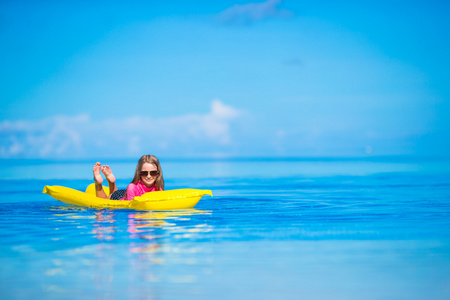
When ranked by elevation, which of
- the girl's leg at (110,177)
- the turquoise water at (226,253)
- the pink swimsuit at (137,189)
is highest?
the girl's leg at (110,177)

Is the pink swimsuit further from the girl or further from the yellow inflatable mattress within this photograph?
the yellow inflatable mattress

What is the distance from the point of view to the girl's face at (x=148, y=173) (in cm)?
802

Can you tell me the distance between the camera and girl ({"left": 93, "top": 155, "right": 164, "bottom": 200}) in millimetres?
7957

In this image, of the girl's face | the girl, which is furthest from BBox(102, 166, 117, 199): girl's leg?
the girl's face

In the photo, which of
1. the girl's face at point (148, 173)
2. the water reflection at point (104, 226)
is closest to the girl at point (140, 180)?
the girl's face at point (148, 173)

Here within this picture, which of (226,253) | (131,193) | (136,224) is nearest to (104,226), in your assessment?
(136,224)

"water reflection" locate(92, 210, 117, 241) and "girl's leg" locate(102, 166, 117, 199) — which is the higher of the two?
"girl's leg" locate(102, 166, 117, 199)

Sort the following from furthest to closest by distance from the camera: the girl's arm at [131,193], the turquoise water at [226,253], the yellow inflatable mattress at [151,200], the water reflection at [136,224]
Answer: the girl's arm at [131,193]
the yellow inflatable mattress at [151,200]
the water reflection at [136,224]
the turquoise water at [226,253]

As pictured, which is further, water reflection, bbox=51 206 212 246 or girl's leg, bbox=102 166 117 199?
girl's leg, bbox=102 166 117 199

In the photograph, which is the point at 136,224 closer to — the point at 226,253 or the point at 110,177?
the point at 110,177

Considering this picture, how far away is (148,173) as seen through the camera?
26.3ft

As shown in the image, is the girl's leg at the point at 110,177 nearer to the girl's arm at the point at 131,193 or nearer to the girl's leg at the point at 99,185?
the girl's leg at the point at 99,185

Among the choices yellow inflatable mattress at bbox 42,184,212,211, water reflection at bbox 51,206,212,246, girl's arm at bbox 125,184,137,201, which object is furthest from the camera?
girl's arm at bbox 125,184,137,201

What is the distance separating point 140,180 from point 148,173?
21 cm
